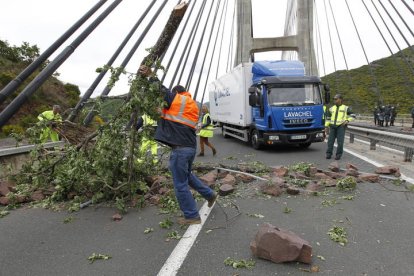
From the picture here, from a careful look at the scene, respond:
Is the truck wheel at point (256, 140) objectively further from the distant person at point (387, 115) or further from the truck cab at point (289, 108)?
the distant person at point (387, 115)

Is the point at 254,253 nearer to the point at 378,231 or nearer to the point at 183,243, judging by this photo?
the point at 183,243

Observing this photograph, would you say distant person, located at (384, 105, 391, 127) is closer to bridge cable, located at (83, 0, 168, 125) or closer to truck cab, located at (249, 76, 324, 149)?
truck cab, located at (249, 76, 324, 149)

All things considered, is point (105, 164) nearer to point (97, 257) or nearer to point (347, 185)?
point (97, 257)

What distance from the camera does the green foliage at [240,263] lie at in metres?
3.09

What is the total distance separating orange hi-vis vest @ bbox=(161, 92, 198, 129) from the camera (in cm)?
427

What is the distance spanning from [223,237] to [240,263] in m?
0.72

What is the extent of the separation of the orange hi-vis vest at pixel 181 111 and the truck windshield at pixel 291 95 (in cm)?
701

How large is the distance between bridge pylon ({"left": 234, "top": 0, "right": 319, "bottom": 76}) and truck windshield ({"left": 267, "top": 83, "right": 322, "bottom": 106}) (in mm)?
11312

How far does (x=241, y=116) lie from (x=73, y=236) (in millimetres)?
9647

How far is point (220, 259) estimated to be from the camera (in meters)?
3.24

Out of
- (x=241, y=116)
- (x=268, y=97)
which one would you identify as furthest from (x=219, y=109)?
(x=268, y=97)

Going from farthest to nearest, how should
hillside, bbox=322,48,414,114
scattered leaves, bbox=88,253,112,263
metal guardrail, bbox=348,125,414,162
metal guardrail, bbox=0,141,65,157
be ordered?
hillside, bbox=322,48,414,114
metal guardrail, bbox=348,125,414,162
metal guardrail, bbox=0,141,65,157
scattered leaves, bbox=88,253,112,263

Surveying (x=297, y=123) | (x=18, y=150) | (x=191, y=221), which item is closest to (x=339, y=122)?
(x=297, y=123)

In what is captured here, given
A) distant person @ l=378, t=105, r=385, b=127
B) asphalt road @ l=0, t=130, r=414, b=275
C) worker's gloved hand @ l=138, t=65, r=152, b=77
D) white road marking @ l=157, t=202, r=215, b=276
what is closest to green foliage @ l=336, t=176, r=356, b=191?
asphalt road @ l=0, t=130, r=414, b=275
